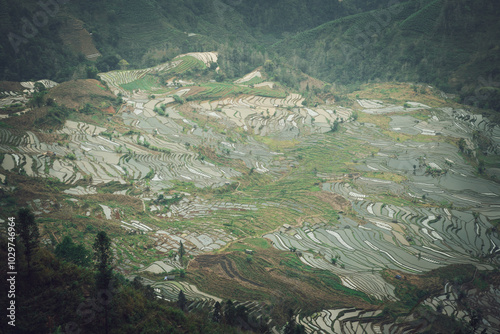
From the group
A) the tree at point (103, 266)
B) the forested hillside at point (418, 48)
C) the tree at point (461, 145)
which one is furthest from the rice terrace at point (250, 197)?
the forested hillside at point (418, 48)

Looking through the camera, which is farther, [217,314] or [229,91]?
[229,91]

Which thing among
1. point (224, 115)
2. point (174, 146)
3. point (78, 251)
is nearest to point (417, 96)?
point (224, 115)

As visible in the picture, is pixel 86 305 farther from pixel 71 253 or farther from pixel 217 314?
pixel 217 314

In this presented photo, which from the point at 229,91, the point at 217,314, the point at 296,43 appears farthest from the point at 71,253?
the point at 296,43

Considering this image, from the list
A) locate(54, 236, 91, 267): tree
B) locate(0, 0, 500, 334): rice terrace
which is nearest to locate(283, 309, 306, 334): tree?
locate(0, 0, 500, 334): rice terrace

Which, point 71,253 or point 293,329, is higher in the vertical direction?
point 71,253

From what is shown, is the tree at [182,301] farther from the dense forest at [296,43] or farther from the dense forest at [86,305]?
the dense forest at [296,43]

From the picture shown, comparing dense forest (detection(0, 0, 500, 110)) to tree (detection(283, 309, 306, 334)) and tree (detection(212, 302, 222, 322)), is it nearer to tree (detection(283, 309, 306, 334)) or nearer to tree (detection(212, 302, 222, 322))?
tree (detection(212, 302, 222, 322))

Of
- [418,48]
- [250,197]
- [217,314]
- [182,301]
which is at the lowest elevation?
[250,197]
